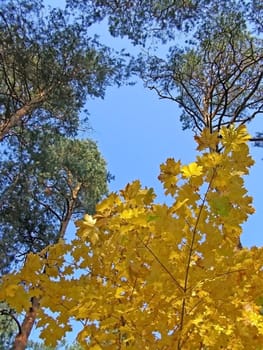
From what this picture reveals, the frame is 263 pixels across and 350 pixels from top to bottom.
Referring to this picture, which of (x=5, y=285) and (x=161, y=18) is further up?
(x=161, y=18)

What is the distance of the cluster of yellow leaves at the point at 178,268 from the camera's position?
53.1 inches

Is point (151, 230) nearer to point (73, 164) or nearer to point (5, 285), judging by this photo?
point (5, 285)

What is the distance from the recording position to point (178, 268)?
141 centimetres

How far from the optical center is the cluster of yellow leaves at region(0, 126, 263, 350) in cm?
135

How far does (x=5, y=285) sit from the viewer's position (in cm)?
151

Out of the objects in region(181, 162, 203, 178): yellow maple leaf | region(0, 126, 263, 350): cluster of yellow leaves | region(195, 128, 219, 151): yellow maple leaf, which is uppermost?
region(195, 128, 219, 151): yellow maple leaf

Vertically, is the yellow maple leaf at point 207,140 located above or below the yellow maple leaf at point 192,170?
above

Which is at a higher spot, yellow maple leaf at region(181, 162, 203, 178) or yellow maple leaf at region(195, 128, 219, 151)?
yellow maple leaf at region(195, 128, 219, 151)

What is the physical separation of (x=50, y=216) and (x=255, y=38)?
5.74 meters

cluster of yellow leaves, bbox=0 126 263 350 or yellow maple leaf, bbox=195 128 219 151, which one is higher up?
yellow maple leaf, bbox=195 128 219 151

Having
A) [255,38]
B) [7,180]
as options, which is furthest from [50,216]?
[255,38]

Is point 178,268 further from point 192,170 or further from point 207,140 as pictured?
point 207,140

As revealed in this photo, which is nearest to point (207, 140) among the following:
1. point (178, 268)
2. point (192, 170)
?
point (192, 170)

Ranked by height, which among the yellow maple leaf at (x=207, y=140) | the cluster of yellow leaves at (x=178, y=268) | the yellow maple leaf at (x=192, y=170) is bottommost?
the cluster of yellow leaves at (x=178, y=268)
